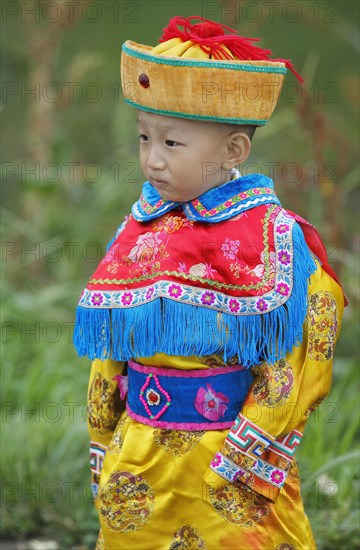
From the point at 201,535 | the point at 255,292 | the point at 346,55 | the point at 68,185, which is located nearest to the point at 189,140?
the point at 255,292

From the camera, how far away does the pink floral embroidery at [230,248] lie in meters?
2.31

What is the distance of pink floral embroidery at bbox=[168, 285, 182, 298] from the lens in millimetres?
2305

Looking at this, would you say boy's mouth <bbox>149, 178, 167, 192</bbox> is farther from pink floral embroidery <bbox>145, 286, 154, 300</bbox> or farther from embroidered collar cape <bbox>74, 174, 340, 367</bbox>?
pink floral embroidery <bbox>145, 286, 154, 300</bbox>

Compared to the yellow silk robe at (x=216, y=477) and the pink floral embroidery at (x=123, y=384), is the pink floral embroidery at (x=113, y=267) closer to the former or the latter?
the yellow silk robe at (x=216, y=477)

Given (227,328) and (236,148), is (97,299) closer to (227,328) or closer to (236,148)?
(227,328)

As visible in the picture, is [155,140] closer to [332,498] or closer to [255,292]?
[255,292]

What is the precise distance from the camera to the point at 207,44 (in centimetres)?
226

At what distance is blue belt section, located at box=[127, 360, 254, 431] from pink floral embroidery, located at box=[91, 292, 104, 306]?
0.74 ft

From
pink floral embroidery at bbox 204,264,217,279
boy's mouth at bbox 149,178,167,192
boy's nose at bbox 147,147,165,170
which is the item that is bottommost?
pink floral embroidery at bbox 204,264,217,279

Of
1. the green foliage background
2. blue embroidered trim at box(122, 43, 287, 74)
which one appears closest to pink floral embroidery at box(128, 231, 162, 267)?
blue embroidered trim at box(122, 43, 287, 74)

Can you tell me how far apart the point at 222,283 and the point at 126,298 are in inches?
10.2

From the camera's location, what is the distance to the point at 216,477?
2.33m

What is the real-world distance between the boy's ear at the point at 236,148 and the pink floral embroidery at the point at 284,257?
27cm

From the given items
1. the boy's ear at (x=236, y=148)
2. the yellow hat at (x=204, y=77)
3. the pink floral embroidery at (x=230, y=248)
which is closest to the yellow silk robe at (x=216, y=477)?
the pink floral embroidery at (x=230, y=248)
